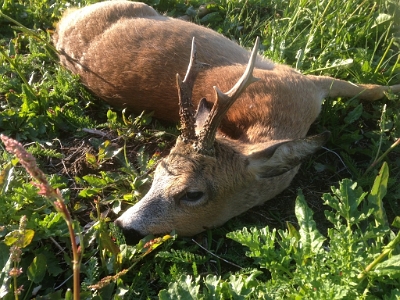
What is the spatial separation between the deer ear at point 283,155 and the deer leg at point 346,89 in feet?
4.64

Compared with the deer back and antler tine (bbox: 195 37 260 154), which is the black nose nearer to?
antler tine (bbox: 195 37 260 154)

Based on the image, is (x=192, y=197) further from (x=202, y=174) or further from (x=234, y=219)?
(x=234, y=219)

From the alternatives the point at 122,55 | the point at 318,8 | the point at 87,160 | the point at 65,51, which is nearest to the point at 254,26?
the point at 318,8

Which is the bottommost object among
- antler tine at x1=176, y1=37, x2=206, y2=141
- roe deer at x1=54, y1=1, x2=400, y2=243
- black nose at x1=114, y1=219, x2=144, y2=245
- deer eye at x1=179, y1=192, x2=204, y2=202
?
black nose at x1=114, y1=219, x2=144, y2=245

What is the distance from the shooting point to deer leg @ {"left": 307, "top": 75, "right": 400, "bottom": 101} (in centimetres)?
480

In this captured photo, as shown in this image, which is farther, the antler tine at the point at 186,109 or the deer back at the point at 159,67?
the deer back at the point at 159,67

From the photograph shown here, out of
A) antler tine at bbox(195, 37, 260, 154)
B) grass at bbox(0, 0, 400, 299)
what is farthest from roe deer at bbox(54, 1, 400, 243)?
grass at bbox(0, 0, 400, 299)

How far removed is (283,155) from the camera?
3572 millimetres

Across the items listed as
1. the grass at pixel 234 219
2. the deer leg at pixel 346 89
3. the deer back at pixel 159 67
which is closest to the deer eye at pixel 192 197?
the grass at pixel 234 219

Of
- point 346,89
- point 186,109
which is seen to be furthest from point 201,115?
point 346,89

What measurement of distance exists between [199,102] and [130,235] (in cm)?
124

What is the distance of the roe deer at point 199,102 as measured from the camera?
141 inches

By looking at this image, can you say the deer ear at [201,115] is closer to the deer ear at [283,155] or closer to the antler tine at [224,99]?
the antler tine at [224,99]

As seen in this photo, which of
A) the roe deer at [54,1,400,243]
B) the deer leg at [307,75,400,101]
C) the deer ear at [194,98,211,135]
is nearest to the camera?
the roe deer at [54,1,400,243]
